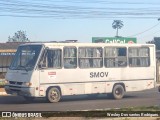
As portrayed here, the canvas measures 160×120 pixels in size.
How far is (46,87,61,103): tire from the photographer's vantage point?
67.8 feet

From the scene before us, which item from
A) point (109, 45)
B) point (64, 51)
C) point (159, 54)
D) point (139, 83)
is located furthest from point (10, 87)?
point (159, 54)

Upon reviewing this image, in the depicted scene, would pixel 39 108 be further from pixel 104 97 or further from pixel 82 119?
pixel 104 97

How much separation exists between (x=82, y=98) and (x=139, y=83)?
320 centimetres

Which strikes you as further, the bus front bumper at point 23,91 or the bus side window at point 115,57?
the bus side window at point 115,57

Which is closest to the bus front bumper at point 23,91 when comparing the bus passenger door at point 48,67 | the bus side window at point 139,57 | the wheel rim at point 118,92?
the bus passenger door at point 48,67

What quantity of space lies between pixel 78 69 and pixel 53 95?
1893 millimetres

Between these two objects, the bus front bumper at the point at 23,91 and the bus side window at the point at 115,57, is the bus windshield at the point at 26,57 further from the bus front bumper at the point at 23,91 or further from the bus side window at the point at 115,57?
the bus side window at the point at 115,57

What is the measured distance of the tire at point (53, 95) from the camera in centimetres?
2066

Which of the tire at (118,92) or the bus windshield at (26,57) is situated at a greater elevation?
the bus windshield at (26,57)

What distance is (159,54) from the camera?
171 ft

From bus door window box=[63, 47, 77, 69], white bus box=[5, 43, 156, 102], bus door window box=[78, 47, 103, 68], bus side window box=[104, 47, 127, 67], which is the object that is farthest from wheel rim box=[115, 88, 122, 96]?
bus door window box=[63, 47, 77, 69]

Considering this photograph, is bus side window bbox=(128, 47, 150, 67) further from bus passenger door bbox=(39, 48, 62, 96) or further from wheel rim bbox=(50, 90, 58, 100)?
wheel rim bbox=(50, 90, 58, 100)

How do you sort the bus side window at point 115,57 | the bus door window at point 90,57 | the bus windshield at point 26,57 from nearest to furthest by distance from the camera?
the bus windshield at point 26,57
the bus door window at point 90,57
the bus side window at point 115,57

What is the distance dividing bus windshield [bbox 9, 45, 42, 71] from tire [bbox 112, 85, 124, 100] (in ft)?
16.4
